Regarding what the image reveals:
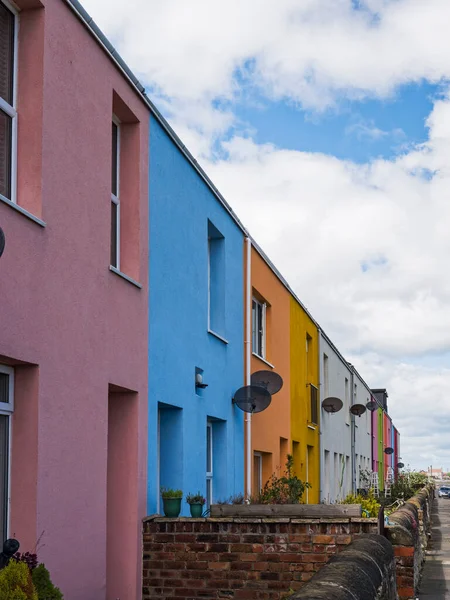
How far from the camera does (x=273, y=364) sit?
59.8ft

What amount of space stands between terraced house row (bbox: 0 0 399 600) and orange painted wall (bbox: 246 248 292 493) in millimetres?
1110

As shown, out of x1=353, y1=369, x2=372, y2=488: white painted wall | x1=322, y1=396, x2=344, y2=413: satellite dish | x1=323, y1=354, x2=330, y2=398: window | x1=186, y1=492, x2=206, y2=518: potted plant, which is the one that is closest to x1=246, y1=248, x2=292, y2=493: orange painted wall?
x1=186, y1=492, x2=206, y2=518: potted plant

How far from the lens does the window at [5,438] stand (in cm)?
688

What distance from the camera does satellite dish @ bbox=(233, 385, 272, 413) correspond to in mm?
14094

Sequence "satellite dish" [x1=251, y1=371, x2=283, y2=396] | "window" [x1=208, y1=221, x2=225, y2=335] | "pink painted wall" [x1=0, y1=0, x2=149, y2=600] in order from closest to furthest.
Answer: "pink painted wall" [x1=0, y1=0, x2=149, y2=600], "window" [x1=208, y1=221, x2=225, y2=335], "satellite dish" [x1=251, y1=371, x2=283, y2=396]

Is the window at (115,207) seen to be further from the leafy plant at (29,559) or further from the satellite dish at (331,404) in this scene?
the satellite dish at (331,404)

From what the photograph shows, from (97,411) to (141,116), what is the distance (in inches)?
137

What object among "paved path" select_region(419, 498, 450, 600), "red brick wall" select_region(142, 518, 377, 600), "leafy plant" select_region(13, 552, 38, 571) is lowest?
"paved path" select_region(419, 498, 450, 600)

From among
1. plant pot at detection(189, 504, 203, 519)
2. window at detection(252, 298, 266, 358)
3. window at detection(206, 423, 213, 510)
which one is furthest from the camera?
window at detection(252, 298, 266, 358)

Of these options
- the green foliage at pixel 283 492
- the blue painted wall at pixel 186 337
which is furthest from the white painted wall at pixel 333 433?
the blue painted wall at pixel 186 337

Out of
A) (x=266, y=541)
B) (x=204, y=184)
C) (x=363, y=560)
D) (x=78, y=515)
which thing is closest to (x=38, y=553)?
(x=78, y=515)

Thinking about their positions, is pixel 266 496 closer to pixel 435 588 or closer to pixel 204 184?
pixel 435 588

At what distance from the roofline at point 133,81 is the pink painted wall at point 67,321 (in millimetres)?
89

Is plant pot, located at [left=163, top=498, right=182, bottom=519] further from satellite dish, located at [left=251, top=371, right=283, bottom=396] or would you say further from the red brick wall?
satellite dish, located at [left=251, top=371, right=283, bottom=396]
